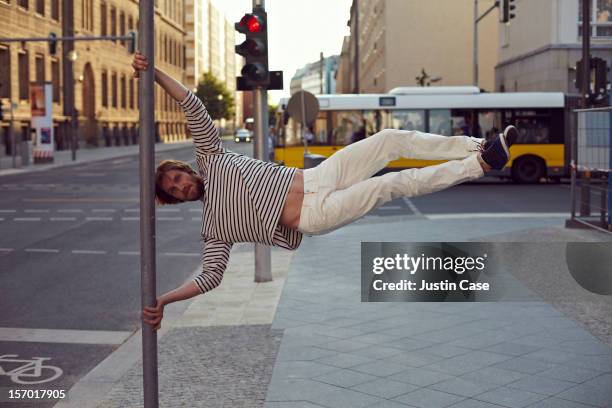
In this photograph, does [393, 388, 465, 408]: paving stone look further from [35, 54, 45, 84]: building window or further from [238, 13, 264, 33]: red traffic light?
[35, 54, 45, 84]: building window

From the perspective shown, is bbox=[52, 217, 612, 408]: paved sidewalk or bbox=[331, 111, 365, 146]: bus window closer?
bbox=[52, 217, 612, 408]: paved sidewalk

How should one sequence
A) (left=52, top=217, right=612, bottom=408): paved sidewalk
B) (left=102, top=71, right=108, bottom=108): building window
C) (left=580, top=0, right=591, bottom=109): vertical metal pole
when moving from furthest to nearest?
1. (left=102, top=71, right=108, bottom=108): building window
2. (left=580, top=0, right=591, bottom=109): vertical metal pole
3. (left=52, top=217, right=612, bottom=408): paved sidewalk

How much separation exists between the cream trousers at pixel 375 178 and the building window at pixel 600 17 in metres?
33.2

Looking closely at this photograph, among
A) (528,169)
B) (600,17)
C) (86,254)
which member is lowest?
(86,254)

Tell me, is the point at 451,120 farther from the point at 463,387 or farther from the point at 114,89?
the point at 114,89

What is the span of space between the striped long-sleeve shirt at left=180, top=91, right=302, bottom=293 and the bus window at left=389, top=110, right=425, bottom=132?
86.4ft

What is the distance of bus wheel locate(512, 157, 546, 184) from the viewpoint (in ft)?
100

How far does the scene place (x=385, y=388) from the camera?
5910 millimetres

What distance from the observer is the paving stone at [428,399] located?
552cm

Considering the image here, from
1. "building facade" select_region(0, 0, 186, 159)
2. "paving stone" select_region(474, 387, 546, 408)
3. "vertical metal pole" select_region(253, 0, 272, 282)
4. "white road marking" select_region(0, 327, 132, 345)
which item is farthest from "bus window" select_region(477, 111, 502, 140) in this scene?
"paving stone" select_region(474, 387, 546, 408)

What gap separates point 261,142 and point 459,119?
2030 centimetres

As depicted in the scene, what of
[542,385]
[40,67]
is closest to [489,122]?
[542,385]

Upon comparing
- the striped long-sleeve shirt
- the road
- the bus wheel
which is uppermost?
the striped long-sleeve shirt

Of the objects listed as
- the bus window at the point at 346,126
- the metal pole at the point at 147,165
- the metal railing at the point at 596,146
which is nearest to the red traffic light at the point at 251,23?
the metal railing at the point at 596,146
